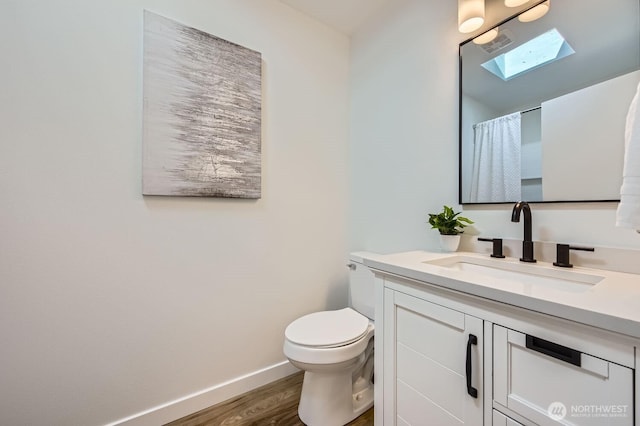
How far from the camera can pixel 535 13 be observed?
106 cm

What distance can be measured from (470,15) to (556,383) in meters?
1.45

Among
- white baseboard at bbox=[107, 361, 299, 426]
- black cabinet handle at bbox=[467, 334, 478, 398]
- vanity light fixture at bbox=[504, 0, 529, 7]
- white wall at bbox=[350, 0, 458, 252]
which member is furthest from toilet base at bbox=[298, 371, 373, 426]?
vanity light fixture at bbox=[504, 0, 529, 7]

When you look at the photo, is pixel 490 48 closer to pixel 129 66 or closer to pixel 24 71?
pixel 129 66

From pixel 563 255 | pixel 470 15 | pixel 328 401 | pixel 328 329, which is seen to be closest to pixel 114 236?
pixel 328 329

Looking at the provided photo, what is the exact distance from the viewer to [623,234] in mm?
853

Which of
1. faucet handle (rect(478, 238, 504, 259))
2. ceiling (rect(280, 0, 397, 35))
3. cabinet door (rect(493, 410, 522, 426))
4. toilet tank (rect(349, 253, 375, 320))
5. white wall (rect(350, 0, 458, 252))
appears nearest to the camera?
cabinet door (rect(493, 410, 522, 426))

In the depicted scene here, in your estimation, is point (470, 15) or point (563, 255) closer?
point (563, 255)

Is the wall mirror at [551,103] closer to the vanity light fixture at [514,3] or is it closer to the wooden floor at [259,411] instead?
the vanity light fixture at [514,3]

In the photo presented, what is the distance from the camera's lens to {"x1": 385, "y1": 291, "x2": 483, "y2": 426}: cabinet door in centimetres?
74

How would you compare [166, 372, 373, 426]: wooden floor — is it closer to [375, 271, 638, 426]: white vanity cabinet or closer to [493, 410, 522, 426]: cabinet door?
[375, 271, 638, 426]: white vanity cabinet

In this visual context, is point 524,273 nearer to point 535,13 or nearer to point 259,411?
point 535,13

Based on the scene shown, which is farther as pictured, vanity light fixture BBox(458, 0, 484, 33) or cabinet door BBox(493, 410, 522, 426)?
vanity light fixture BBox(458, 0, 484, 33)

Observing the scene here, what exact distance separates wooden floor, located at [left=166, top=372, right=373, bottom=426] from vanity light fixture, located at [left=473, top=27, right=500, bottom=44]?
1.95 m

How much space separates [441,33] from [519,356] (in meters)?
1.53
